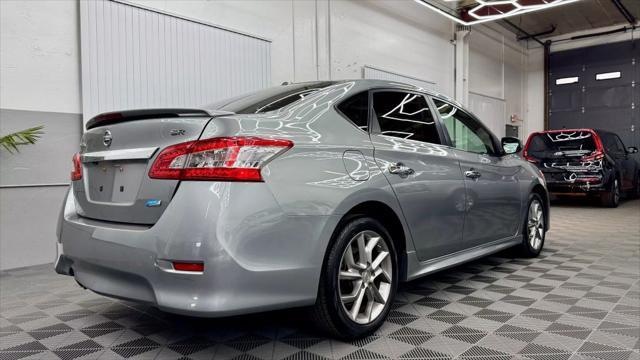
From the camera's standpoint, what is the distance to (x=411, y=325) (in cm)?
245

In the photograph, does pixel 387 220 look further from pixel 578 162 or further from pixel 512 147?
pixel 578 162

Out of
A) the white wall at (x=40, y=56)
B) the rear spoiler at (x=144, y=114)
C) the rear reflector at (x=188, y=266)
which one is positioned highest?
the white wall at (x=40, y=56)

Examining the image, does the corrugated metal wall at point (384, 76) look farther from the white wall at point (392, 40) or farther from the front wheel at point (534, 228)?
the front wheel at point (534, 228)

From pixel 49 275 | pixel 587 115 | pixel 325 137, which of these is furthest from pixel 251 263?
pixel 587 115

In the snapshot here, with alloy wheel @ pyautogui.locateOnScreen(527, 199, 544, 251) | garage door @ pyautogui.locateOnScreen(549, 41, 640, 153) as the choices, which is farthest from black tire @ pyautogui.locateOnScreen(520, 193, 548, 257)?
garage door @ pyautogui.locateOnScreen(549, 41, 640, 153)

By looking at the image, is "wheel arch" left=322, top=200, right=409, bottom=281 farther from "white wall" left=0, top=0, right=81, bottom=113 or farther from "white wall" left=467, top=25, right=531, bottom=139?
"white wall" left=467, top=25, right=531, bottom=139

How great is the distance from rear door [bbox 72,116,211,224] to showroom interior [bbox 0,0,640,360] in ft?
0.27

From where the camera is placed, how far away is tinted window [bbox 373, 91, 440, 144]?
2551 mm

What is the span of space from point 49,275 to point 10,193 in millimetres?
839

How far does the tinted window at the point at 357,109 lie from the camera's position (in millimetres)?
2326

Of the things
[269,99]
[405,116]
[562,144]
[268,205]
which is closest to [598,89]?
[562,144]

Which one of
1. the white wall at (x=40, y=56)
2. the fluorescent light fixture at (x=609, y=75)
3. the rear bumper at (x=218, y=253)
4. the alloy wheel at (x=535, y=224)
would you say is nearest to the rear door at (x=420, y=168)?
the rear bumper at (x=218, y=253)

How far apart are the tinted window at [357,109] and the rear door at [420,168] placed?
0.05 metres

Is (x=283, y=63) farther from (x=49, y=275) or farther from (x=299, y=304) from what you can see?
(x=299, y=304)
